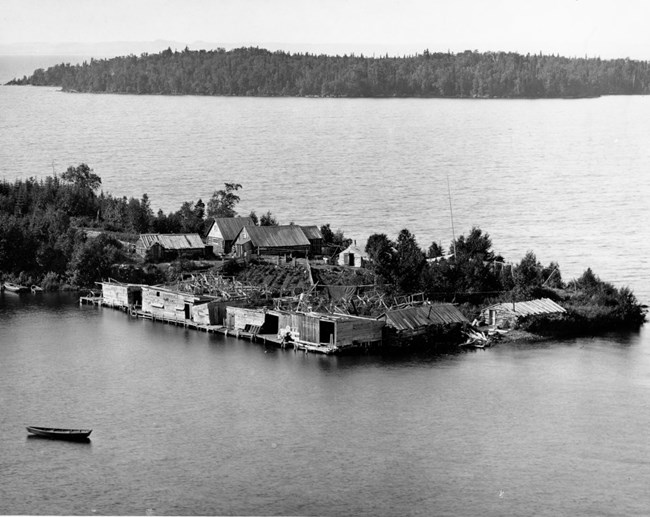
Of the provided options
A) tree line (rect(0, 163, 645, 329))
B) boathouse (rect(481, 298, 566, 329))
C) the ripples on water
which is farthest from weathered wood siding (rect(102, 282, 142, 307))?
boathouse (rect(481, 298, 566, 329))

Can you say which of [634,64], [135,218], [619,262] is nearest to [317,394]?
[619,262]

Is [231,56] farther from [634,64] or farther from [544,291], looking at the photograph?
[544,291]

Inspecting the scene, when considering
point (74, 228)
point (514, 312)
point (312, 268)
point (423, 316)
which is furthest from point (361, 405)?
point (74, 228)

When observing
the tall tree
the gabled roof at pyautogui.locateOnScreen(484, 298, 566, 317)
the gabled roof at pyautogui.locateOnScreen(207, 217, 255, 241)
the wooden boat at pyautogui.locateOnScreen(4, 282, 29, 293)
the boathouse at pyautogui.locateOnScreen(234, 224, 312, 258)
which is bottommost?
the gabled roof at pyautogui.locateOnScreen(484, 298, 566, 317)

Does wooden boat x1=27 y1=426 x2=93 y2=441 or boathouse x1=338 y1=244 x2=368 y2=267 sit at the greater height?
boathouse x1=338 y1=244 x2=368 y2=267

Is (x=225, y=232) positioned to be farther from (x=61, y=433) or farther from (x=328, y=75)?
(x=328, y=75)

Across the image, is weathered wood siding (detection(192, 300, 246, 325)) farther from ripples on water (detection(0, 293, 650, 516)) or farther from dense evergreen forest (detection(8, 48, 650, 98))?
dense evergreen forest (detection(8, 48, 650, 98))

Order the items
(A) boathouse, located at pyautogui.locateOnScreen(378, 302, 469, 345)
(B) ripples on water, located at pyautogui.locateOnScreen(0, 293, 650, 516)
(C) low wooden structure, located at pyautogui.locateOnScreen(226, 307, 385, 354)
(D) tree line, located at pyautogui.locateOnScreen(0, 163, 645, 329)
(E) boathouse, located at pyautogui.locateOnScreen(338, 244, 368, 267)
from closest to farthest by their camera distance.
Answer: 1. (B) ripples on water, located at pyautogui.locateOnScreen(0, 293, 650, 516)
2. (C) low wooden structure, located at pyautogui.locateOnScreen(226, 307, 385, 354)
3. (A) boathouse, located at pyautogui.locateOnScreen(378, 302, 469, 345)
4. (D) tree line, located at pyautogui.locateOnScreen(0, 163, 645, 329)
5. (E) boathouse, located at pyautogui.locateOnScreen(338, 244, 368, 267)
